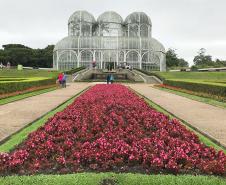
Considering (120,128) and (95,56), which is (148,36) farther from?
(120,128)

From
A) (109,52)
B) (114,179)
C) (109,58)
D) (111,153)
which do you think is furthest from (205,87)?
(109,52)

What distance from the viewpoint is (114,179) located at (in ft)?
17.4

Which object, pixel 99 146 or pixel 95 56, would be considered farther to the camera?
pixel 95 56

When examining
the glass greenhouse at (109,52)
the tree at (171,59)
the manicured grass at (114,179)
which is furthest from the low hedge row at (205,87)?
the tree at (171,59)

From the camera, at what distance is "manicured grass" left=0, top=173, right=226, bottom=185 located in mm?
5090

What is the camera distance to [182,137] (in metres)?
8.25

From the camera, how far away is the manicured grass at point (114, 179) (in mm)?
5090

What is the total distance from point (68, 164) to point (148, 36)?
7510cm

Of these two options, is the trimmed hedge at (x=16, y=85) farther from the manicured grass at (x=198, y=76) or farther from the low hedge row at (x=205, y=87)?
the manicured grass at (x=198, y=76)

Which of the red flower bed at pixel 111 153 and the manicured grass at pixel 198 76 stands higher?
the manicured grass at pixel 198 76

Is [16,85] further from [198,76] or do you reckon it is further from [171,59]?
[171,59]

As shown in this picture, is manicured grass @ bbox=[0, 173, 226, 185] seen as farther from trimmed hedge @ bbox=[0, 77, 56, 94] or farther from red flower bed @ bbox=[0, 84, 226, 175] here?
trimmed hedge @ bbox=[0, 77, 56, 94]

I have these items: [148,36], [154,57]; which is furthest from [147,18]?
[154,57]

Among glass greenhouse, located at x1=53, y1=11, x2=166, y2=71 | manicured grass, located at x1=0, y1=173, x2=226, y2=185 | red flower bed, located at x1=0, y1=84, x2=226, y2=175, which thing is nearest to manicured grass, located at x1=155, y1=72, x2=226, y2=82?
glass greenhouse, located at x1=53, y1=11, x2=166, y2=71
